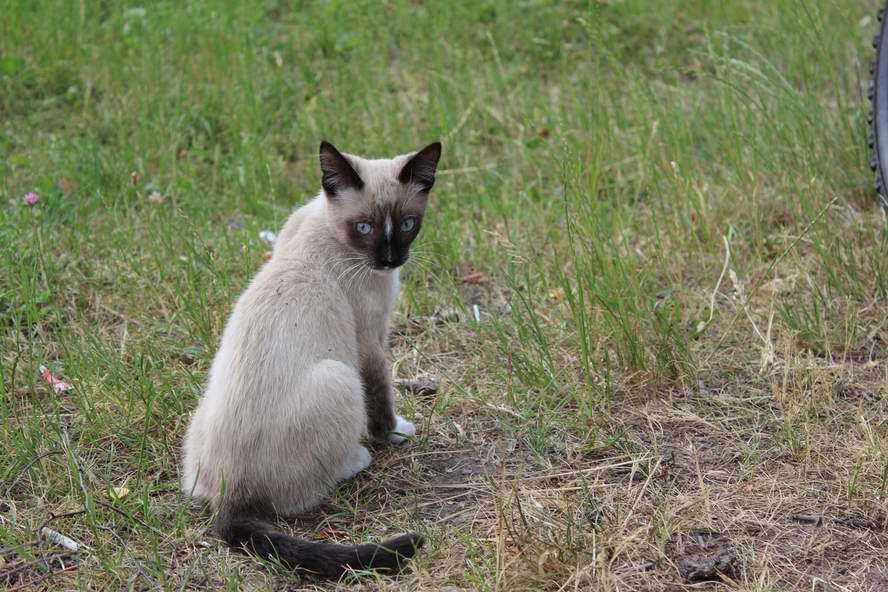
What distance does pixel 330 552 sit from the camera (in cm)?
262

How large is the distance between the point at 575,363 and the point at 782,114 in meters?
2.12

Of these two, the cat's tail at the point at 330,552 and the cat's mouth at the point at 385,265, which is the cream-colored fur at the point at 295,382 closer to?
the cat's mouth at the point at 385,265

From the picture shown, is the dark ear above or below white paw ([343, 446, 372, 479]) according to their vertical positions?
above

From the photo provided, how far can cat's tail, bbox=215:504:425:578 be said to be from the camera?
103 inches

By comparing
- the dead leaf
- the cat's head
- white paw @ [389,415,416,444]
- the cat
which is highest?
the cat's head

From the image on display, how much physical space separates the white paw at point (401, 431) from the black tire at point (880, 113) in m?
2.29

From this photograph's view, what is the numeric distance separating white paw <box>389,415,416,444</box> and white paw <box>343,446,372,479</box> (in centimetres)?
12

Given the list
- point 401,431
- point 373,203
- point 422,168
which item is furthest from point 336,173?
point 401,431

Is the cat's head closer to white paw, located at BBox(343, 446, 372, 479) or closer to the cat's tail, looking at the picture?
white paw, located at BBox(343, 446, 372, 479)

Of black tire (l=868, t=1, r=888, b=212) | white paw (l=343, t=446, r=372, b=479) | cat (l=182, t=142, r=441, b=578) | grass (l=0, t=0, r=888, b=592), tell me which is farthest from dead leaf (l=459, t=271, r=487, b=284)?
black tire (l=868, t=1, r=888, b=212)

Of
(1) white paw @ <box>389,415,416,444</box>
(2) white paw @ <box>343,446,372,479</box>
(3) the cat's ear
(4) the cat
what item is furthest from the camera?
(1) white paw @ <box>389,415,416,444</box>

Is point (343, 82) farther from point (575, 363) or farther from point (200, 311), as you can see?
point (575, 363)

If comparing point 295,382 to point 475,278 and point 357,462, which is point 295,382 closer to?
point 357,462

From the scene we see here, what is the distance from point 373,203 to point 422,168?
0.73ft
